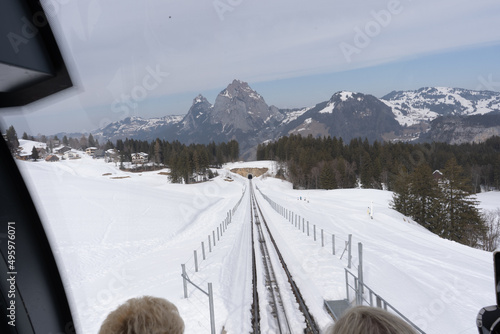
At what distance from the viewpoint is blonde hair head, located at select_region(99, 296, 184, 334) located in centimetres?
156

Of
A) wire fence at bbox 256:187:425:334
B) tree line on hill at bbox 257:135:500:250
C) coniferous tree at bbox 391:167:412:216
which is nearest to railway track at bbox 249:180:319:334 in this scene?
wire fence at bbox 256:187:425:334

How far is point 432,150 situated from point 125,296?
358ft

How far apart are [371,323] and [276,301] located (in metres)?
8.85

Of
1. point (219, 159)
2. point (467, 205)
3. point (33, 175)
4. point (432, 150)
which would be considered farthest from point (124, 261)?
point (432, 150)

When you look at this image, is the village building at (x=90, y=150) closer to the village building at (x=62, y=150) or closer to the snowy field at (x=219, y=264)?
the snowy field at (x=219, y=264)

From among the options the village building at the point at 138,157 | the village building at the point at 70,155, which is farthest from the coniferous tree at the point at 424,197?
the village building at the point at 70,155

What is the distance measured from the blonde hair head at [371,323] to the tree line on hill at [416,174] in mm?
39413

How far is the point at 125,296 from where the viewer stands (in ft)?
31.0

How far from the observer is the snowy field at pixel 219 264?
2.96 metres

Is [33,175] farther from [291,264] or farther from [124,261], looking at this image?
[124,261]

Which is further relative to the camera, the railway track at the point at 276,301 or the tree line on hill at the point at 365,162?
the tree line on hill at the point at 365,162

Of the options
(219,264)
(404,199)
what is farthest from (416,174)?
(219,264)

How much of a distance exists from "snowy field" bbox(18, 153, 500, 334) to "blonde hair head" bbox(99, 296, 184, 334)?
114 centimetres

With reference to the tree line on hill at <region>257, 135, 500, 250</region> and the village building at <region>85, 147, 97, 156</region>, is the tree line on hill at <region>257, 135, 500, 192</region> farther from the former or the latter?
the village building at <region>85, 147, 97, 156</region>
